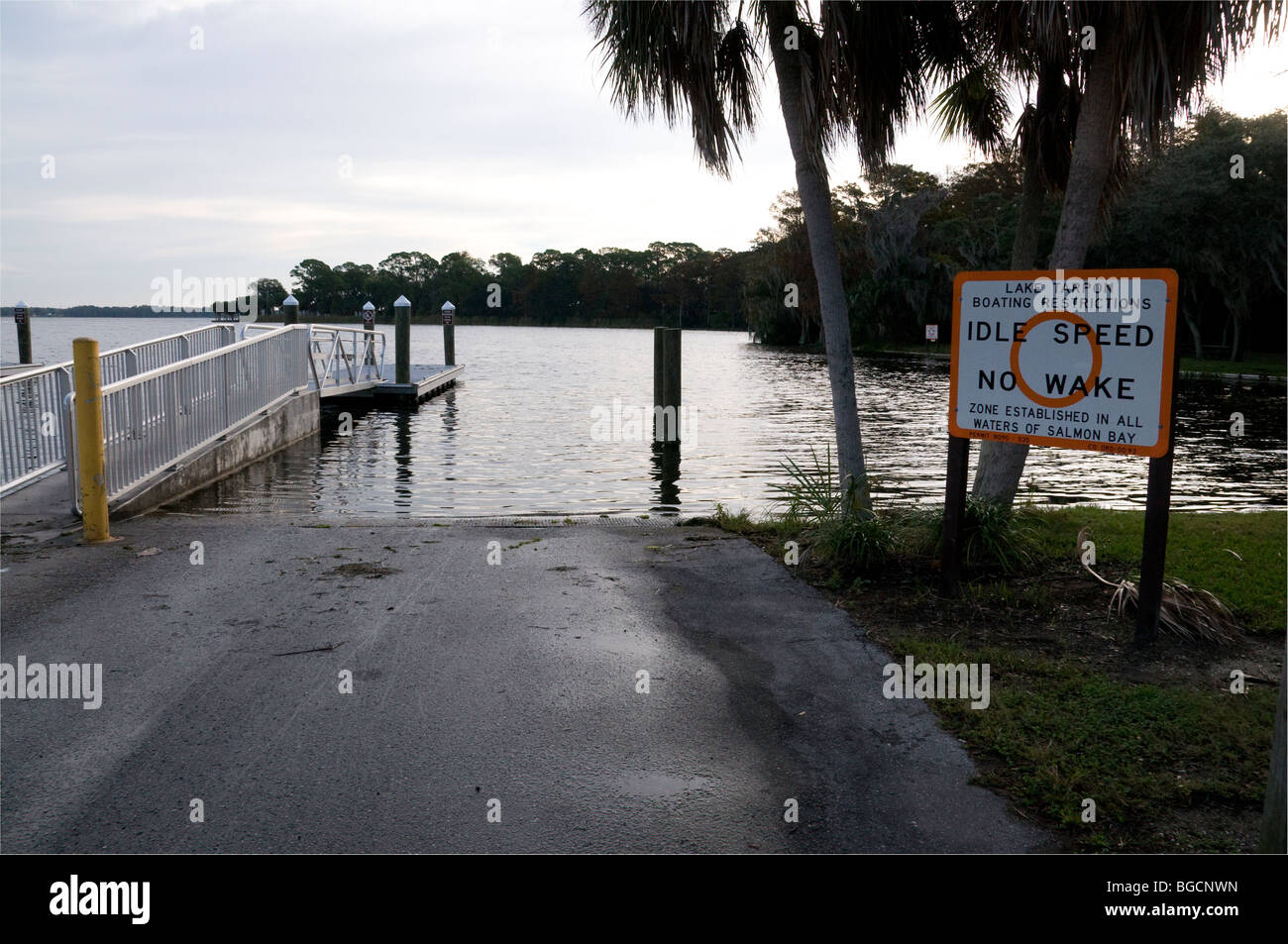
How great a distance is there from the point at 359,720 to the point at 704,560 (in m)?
3.85

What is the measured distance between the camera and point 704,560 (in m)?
8.23

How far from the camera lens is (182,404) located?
1227 cm

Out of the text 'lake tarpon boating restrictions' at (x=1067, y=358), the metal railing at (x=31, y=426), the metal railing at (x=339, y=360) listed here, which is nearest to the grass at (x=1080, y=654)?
the text 'lake tarpon boating restrictions' at (x=1067, y=358)

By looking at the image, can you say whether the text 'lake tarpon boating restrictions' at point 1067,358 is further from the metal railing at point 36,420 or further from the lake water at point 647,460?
the metal railing at point 36,420

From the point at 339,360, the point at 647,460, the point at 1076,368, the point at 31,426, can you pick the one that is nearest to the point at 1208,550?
the point at 1076,368

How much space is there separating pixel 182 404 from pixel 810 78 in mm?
8226

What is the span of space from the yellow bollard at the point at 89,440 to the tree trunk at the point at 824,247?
619 centimetres

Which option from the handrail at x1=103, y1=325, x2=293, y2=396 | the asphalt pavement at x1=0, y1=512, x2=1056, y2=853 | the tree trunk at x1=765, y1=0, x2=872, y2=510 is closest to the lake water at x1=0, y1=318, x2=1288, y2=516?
the handrail at x1=103, y1=325, x2=293, y2=396

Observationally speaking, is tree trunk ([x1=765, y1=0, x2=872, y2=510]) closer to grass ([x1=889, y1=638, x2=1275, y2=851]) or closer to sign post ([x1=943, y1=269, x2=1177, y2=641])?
sign post ([x1=943, y1=269, x2=1177, y2=641])

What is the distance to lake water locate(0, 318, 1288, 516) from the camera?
14422mm

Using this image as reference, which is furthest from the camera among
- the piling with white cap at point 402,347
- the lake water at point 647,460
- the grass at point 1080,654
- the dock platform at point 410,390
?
the piling with white cap at point 402,347

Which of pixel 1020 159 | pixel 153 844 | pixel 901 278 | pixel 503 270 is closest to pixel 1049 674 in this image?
pixel 153 844

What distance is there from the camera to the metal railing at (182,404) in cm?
1003
